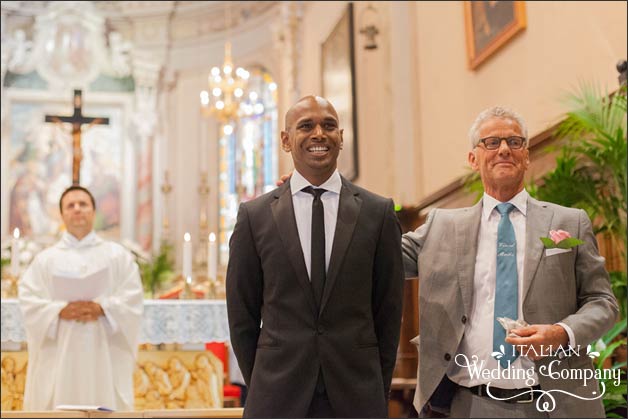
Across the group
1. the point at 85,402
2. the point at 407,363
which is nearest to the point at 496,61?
the point at 407,363

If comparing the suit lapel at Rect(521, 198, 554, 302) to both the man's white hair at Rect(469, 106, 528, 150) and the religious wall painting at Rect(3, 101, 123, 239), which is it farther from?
the religious wall painting at Rect(3, 101, 123, 239)

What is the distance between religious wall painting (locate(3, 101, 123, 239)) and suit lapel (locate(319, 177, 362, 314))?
45.7 feet

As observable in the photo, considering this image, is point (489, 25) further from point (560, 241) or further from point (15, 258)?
point (560, 241)

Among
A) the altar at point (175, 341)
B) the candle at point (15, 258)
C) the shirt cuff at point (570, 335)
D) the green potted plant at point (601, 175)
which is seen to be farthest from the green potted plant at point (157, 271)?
the shirt cuff at point (570, 335)

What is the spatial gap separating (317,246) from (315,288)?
0.42 feet

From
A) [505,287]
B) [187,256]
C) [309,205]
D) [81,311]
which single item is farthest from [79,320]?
[505,287]

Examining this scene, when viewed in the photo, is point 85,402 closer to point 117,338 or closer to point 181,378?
point 117,338

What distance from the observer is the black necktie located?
8.24 ft

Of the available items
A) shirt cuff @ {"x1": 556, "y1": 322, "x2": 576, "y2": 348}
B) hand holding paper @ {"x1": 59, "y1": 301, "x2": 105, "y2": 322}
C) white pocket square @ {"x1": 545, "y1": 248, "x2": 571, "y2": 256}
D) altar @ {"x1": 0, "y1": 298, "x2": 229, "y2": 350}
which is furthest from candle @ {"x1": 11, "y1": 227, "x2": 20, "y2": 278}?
shirt cuff @ {"x1": 556, "y1": 322, "x2": 576, "y2": 348}

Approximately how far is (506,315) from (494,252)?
217 millimetres

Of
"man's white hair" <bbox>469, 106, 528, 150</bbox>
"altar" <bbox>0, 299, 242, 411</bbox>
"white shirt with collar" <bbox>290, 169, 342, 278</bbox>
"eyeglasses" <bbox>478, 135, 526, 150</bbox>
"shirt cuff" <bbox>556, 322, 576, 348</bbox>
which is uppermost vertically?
"man's white hair" <bbox>469, 106, 528, 150</bbox>

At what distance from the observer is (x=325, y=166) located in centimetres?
256

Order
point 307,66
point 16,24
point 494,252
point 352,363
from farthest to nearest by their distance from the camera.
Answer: point 16,24, point 307,66, point 494,252, point 352,363

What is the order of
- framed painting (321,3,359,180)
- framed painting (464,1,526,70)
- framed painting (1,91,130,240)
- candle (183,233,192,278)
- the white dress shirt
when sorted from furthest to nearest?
framed painting (1,91,130,240) → framed painting (321,3,359,180) → candle (183,233,192,278) → framed painting (464,1,526,70) → the white dress shirt
